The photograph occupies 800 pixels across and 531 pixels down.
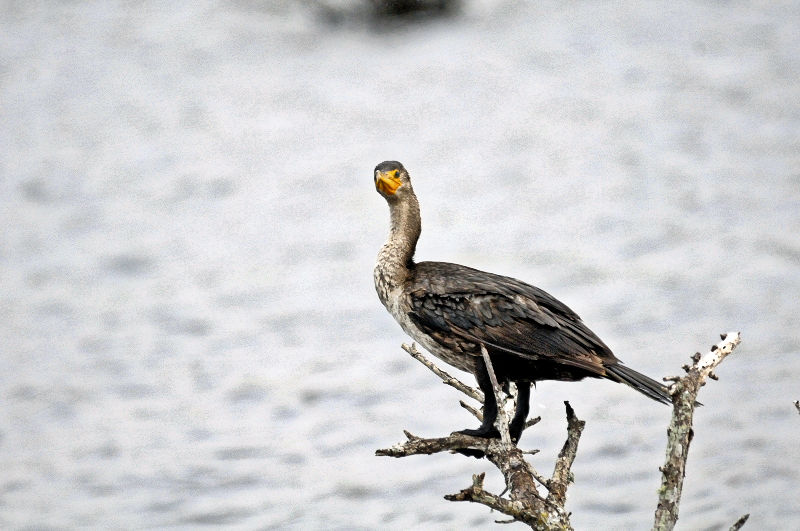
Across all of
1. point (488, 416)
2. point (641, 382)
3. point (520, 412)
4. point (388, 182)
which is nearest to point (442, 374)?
point (488, 416)

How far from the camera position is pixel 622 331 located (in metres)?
17.3

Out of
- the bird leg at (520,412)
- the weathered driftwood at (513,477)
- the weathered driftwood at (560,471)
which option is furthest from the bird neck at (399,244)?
the weathered driftwood at (560,471)

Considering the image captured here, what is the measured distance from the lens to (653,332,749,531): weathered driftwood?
643 centimetres

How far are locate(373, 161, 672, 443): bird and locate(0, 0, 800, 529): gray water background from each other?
653 cm

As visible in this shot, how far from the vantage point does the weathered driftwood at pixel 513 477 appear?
6.43 m

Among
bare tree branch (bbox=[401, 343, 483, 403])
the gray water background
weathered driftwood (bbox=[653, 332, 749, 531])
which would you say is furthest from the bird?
the gray water background

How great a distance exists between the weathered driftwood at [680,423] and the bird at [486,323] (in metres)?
0.64

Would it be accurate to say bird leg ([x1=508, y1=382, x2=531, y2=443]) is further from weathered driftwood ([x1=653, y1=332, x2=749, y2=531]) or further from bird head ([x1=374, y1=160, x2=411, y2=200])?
bird head ([x1=374, y1=160, x2=411, y2=200])

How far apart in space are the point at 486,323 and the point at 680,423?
1.63 m

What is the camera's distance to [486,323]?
776 centimetres

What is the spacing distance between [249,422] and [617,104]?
392 inches

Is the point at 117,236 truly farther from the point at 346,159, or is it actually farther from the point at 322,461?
the point at 322,461

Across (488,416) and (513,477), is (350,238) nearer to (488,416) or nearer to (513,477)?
(488,416)

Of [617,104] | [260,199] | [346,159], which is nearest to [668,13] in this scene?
[617,104]
